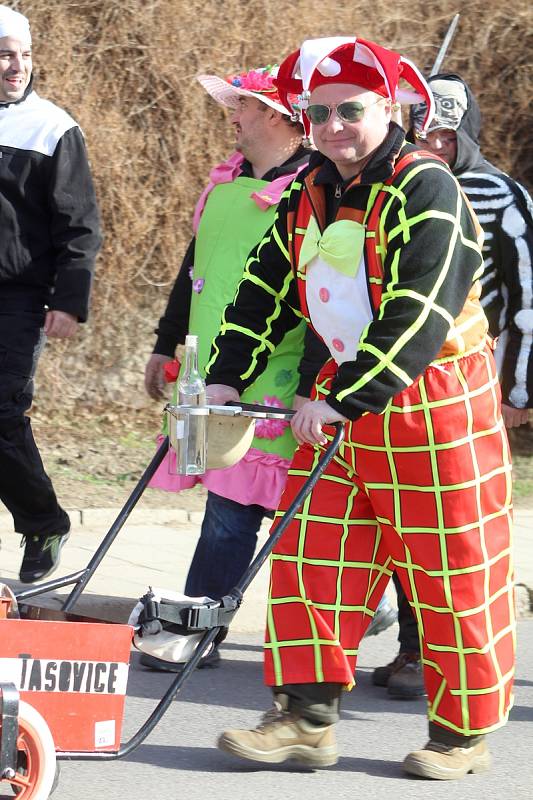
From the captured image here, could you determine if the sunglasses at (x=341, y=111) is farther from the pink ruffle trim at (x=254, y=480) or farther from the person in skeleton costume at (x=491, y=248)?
the pink ruffle trim at (x=254, y=480)

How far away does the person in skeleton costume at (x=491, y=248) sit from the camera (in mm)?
5285

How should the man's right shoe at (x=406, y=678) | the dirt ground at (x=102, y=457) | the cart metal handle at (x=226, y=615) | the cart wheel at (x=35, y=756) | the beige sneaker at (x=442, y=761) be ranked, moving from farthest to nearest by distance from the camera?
the dirt ground at (x=102, y=457), the man's right shoe at (x=406, y=678), the beige sneaker at (x=442, y=761), the cart metal handle at (x=226, y=615), the cart wheel at (x=35, y=756)

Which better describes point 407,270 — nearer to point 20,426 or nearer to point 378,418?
point 378,418

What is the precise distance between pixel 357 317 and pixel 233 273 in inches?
50.6

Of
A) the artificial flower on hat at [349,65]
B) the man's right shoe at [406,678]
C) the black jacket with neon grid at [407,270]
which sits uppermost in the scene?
the artificial flower on hat at [349,65]

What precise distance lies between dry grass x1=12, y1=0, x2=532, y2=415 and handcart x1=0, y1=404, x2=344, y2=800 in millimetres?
5534

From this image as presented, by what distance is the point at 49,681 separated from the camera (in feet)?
Answer: 12.0

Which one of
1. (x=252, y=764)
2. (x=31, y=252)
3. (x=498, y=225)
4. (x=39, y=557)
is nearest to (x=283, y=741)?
(x=252, y=764)

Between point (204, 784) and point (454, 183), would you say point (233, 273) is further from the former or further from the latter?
point (204, 784)

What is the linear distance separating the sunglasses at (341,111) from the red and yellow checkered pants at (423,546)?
713mm

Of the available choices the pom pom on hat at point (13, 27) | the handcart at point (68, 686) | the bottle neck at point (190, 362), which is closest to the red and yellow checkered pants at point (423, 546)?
the handcart at point (68, 686)

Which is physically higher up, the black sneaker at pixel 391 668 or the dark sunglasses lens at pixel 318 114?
the dark sunglasses lens at pixel 318 114

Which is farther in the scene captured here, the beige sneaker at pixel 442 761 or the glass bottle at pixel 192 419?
the beige sneaker at pixel 442 761

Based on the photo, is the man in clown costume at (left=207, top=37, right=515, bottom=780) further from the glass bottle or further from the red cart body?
the red cart body
